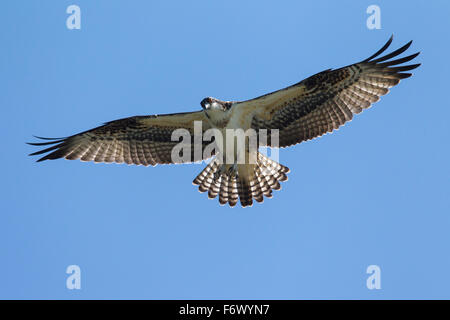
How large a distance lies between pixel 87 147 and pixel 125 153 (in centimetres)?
61

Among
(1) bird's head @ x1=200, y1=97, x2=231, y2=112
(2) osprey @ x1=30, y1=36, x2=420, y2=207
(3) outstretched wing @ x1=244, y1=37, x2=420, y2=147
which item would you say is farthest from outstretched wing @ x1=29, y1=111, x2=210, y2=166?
(3) outstretched wing @ x1=244, y1=37, x2=420, y2=147

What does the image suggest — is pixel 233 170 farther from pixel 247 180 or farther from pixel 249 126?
pixel 249 126

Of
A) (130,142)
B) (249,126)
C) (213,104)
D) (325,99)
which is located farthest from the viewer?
(130,142)

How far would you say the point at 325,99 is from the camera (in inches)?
452

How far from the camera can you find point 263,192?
12.3 m

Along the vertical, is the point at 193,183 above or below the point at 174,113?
below

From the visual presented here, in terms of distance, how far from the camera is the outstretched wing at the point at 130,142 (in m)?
11.9

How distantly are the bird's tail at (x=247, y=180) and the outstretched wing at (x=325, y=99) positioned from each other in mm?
614

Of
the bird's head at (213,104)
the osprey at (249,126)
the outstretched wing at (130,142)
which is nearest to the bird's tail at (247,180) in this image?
the osprey at (249,126)

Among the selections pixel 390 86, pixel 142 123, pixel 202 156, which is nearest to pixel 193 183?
pixel 202 156

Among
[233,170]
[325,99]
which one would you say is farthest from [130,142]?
[325,99]

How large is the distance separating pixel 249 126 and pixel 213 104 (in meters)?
0.80

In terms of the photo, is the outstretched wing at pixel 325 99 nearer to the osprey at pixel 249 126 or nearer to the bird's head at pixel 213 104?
the osprey at pixel 249 126

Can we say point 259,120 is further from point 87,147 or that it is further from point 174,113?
point 87,147
